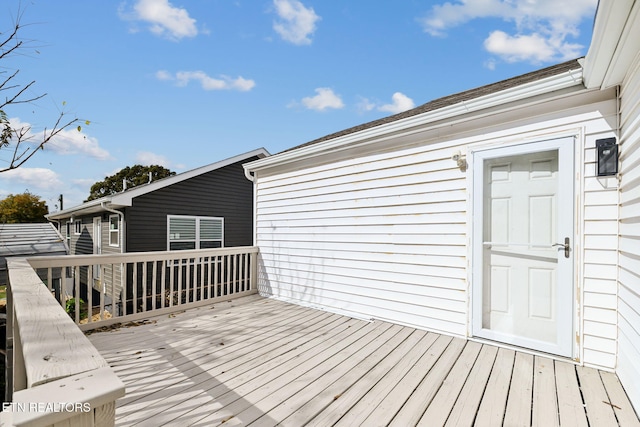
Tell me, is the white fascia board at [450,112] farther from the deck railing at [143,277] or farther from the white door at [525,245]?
the deck railing at [143,277]

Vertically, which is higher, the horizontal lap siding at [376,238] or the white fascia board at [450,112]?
the white fascia board at [450,112]

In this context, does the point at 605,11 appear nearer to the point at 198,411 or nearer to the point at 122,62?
the point at 198,411

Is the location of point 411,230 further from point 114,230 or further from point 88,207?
point 88,207

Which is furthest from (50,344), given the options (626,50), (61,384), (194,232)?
(194,232)

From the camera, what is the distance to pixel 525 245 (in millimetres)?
2867

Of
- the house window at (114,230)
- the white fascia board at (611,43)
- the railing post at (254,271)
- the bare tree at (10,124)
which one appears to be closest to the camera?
the white fascia board at (611,43)

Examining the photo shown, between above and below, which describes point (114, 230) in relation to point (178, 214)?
below

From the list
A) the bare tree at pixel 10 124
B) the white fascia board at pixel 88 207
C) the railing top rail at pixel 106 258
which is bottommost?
the railing top rail at pixel 106 258

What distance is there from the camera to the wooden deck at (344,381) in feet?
6.22

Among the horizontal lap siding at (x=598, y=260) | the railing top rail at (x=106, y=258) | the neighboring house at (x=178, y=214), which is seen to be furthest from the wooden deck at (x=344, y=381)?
the neighboring house at (x=178, y=214)

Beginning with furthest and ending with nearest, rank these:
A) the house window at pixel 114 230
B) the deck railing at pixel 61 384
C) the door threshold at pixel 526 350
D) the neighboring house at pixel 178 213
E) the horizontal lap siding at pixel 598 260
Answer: the house window at pixel 114 230 < the neighboring house at pixel 178 213 < the door threshold at pixel 526 350 < the horizontal lap siding at pixel 598 260 < the deck railing at pixel 61 384

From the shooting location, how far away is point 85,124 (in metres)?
3.43

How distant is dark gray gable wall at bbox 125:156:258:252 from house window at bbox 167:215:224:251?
5.9 inches

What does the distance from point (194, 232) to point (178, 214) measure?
2.34 ft
